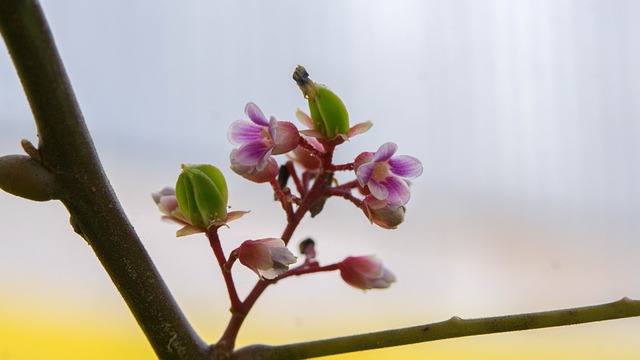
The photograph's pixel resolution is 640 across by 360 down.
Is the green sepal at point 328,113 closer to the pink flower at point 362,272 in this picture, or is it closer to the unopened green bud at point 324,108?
the unopened green bud at point 324,108

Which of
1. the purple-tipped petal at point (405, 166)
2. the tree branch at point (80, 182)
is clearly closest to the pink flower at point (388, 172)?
the purple-tipped petal at point (405, 166)

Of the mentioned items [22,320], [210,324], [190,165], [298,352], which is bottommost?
[210,324]

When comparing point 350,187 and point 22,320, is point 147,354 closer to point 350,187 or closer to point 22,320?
point 22,320

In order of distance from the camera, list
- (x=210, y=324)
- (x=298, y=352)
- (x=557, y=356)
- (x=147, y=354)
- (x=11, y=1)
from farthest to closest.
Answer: (x=210, y=324), (x=557, y=356), (x=147, y=354), (x=298, y=352), (x=11, y=1)

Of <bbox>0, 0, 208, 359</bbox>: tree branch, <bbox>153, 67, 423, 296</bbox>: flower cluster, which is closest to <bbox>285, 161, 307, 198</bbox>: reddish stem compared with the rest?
<bbox>153, 67, 423, 296</bbox>: flower cluster

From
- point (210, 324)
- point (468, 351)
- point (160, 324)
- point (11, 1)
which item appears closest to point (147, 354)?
point (210, 324)

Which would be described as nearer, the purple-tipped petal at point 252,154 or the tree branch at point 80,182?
the tree branch at point 80,182

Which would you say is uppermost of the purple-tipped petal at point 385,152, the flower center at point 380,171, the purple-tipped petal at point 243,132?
the purple-tipped petal at point 243,132

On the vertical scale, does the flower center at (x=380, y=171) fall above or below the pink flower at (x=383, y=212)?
above
